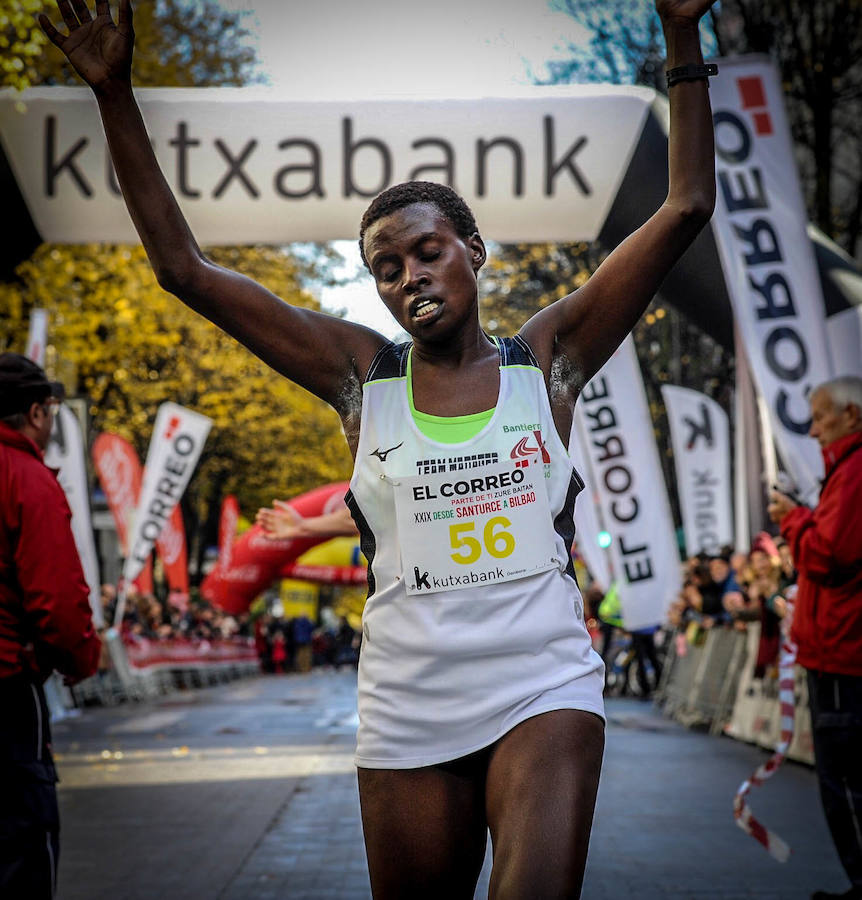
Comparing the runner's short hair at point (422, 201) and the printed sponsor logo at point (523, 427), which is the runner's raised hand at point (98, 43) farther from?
the printed sponsor logo at point (523, 427)

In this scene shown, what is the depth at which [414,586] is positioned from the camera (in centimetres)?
301

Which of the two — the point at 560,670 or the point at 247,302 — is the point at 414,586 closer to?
the point at 560,670

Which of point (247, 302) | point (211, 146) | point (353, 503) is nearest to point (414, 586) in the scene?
point (353, 503)

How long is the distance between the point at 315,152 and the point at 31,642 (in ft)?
13.8

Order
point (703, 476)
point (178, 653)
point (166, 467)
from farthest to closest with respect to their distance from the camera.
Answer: point (178, 653) → point (166, 467) → point (703, 476)

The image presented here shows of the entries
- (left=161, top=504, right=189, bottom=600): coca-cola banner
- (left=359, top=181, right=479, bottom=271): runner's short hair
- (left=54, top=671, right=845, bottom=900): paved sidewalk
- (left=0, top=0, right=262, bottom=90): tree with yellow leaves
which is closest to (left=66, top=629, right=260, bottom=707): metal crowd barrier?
(left=161, top=504, right=189, bottom=600): coca-cola banner

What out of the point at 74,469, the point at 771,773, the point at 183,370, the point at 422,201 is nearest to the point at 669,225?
the point at 422,201

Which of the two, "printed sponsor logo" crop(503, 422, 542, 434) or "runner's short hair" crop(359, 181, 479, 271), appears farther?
"runner's short hair" crop(359, 181, 479, 271)

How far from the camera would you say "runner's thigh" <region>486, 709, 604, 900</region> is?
9.09 feet

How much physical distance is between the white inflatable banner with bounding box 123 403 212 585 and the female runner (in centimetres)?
1641

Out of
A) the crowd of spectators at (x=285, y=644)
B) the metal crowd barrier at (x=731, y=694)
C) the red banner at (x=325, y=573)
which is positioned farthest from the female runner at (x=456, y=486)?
the crowd of spectators at (x=285, y=644)

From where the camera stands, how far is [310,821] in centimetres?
842

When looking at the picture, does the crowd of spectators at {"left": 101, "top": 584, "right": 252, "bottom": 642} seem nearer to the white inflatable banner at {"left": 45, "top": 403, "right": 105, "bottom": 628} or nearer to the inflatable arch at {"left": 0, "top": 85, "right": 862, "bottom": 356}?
the white inflatable banner at {"left": 45, "top": 403, "right": 105, "bottom": 628}

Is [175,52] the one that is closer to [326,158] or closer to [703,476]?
[703,476]
